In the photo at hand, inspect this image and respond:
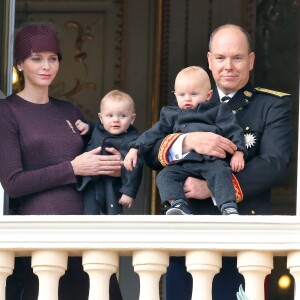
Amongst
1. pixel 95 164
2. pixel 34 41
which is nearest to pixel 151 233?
pixel 95 164

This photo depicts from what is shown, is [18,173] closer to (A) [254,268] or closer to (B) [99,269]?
(B) [99,269]

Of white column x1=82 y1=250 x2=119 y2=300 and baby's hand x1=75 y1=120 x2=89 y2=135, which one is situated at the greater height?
baby's hand x1=75 y1=120 x2=89 y2=135

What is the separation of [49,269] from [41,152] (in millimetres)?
695

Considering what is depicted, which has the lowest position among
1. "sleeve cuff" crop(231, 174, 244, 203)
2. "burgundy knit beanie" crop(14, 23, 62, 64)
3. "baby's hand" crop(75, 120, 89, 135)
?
"sleeve cuff" crop(231, 174, 244, 203)

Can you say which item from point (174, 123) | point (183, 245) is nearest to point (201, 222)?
point (183, 245)

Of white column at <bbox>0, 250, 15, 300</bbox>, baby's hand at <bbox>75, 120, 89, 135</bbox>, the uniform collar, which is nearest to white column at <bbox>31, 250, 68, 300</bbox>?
white column at <bbox>0, 250, 15, 300</bbox>

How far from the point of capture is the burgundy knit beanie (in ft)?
27.9

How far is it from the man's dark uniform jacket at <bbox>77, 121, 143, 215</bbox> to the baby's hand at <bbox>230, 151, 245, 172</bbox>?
46 cm

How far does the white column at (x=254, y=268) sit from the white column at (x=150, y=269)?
12.2 inches

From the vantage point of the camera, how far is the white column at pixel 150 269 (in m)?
7.85

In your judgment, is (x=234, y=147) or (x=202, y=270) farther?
(x=234, y=147)

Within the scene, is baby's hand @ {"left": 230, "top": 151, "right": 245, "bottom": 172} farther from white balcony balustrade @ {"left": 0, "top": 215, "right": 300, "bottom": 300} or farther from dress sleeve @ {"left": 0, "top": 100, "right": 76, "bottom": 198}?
dress sleeve @ {"left": 0, "top": 100, "right": 76, "bottom": 198}

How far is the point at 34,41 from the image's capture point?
335 inches

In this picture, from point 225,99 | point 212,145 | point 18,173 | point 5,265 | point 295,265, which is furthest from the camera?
point 225,99
